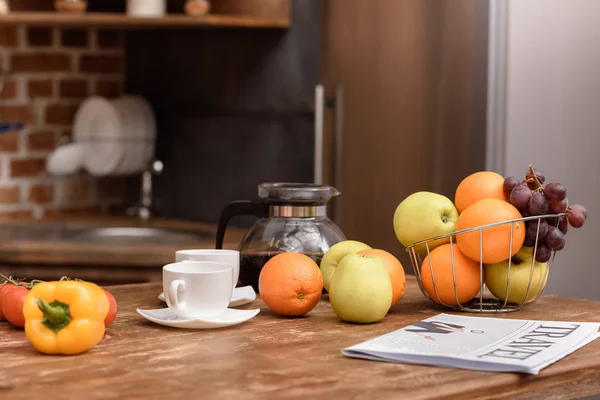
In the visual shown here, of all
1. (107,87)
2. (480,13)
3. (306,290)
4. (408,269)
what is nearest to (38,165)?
(107,87)

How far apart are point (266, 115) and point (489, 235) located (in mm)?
1692

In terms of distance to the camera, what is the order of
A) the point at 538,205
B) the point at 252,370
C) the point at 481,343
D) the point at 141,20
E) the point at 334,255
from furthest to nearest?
the point at 141,20
the point at 334,255
the point at 538,205
the point at 481,343
the point at 252,370

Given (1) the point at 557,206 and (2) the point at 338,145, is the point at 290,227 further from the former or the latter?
(2) the point at 338,145

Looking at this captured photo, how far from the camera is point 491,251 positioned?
145cm


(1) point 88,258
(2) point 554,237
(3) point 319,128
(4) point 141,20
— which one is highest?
(4) point 141,20

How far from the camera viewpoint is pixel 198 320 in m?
1.34

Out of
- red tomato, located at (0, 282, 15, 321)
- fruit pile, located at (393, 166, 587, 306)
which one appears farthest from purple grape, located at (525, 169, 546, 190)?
red tomato, located at (0, 282, 15, 321)

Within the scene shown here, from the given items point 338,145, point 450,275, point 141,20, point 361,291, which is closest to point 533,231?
point 450,275

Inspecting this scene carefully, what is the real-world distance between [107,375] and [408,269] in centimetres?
149

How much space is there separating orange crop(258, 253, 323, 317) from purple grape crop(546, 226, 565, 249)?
343 mm

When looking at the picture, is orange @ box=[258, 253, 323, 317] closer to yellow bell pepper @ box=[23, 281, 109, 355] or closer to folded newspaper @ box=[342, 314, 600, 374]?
folded newspaper @ box=[342, 314, 600, 374]

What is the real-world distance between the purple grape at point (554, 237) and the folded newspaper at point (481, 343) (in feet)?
0.46

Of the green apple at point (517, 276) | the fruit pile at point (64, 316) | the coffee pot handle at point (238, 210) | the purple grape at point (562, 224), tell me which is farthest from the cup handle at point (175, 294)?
the purple grape at point (562, 224)

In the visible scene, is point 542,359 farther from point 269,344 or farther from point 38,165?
point 38,165
